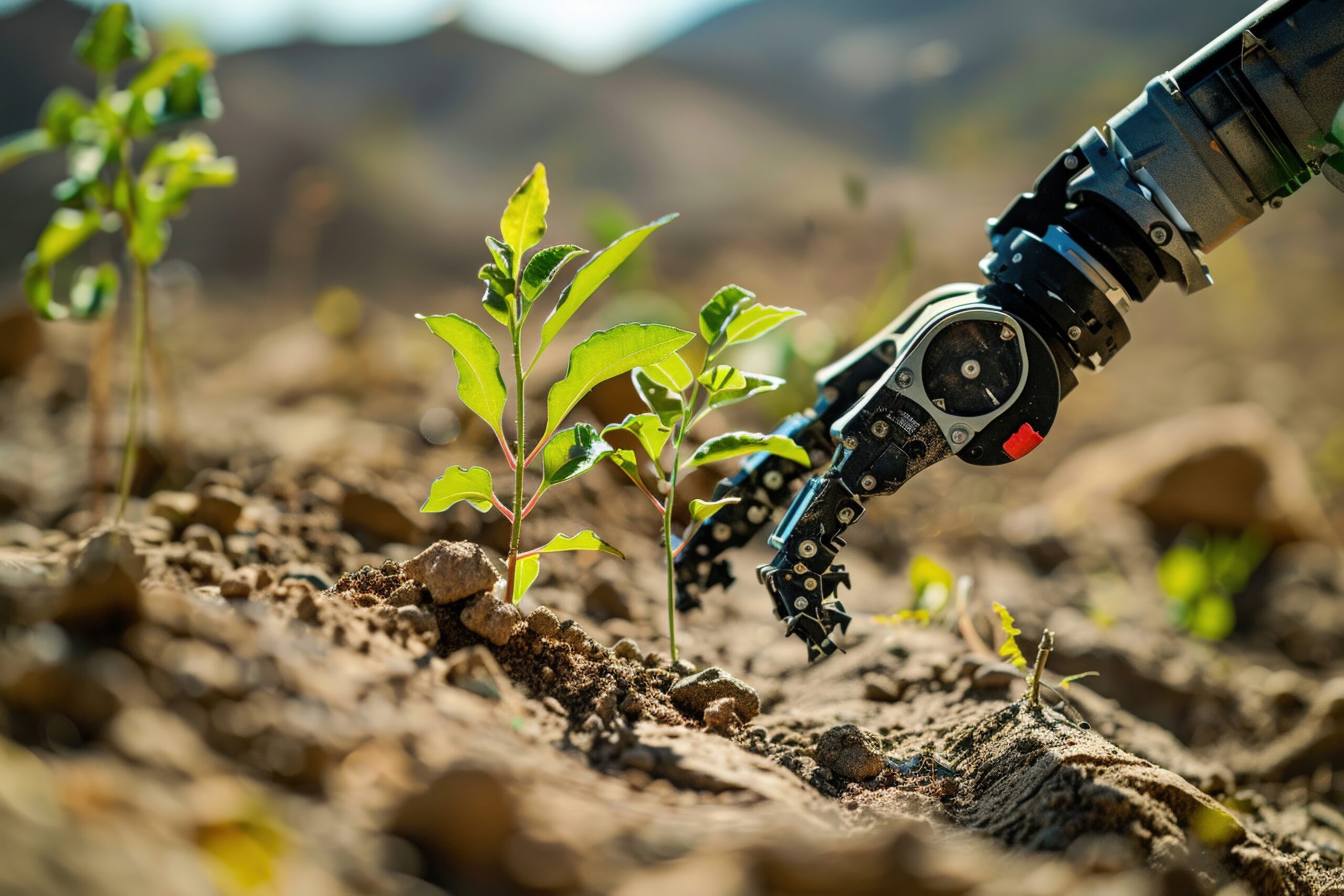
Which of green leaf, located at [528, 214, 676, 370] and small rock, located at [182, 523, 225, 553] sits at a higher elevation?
small rock, located at [182, 523, 225, 553]

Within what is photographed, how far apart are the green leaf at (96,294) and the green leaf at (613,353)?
138cm

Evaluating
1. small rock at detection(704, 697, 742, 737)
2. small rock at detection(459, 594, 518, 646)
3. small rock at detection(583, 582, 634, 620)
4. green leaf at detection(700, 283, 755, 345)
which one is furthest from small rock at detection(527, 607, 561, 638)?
small rock at detection(583, 582, 634, 620)

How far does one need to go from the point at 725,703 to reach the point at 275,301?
22.3 feet

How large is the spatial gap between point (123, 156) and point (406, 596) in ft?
4.73

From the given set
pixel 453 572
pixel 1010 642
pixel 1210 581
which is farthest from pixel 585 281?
pixel 1210 581

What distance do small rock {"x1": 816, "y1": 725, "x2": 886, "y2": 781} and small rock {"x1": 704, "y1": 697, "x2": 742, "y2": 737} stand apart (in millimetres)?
154

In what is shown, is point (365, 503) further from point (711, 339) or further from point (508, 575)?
point (711, 339)

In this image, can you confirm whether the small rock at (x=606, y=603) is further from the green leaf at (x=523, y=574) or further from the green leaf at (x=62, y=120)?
the green leaf at (x=62, y=120)

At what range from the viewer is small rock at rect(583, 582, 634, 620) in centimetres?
204

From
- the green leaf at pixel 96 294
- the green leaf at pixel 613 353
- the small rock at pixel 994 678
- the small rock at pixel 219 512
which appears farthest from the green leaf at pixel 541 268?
the green leaf at pixel 96 294

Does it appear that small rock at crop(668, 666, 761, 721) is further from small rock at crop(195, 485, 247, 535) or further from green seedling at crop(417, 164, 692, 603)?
small rock at crop(195, 485, 247, 535)

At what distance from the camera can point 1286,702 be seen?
90.4 inches

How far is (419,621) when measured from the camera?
4.02 ft

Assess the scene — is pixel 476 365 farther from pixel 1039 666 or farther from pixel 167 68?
pixel 167 68
